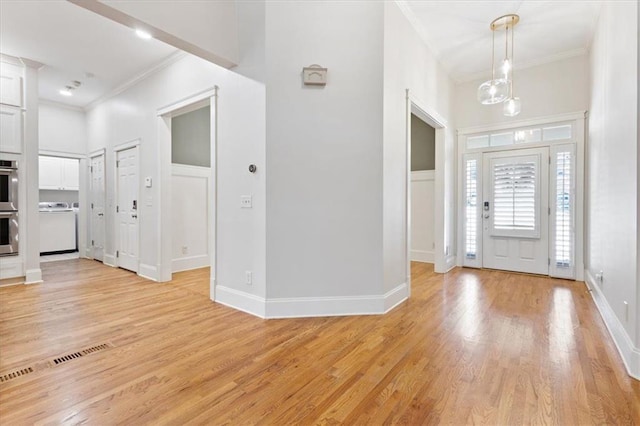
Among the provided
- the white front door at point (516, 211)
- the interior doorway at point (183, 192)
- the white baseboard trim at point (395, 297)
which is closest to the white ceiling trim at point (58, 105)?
the interior doorway at point (183, 192)

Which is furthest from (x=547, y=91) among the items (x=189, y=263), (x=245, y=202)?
(x=189, y=263)

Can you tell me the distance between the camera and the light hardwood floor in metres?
1.63

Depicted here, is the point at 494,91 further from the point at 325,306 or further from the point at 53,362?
the point at 53,362

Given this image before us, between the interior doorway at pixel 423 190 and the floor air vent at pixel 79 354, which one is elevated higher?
the interior doorway at pixel 423 190

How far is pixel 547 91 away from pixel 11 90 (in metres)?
7.98

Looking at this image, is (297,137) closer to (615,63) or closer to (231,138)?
(231,138)

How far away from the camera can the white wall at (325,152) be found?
9.82ft

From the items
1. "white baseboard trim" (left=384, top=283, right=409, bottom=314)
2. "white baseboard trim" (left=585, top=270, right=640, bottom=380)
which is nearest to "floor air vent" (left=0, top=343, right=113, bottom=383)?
"white baseboard trim" (left=384, top=283, right=409, bottom=314)

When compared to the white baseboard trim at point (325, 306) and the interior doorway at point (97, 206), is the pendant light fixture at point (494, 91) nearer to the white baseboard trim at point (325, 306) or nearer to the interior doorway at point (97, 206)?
the white baseboard trim at point (325, 306)

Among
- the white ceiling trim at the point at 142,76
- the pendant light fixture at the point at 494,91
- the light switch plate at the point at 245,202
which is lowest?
the light switch plate at the point at 245,202

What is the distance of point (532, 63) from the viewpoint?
474cm

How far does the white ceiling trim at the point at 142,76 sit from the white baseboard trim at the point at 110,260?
295 cm

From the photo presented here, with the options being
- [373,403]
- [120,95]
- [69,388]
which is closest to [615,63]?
[373,403]

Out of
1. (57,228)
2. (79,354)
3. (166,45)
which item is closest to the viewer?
(79,354)
